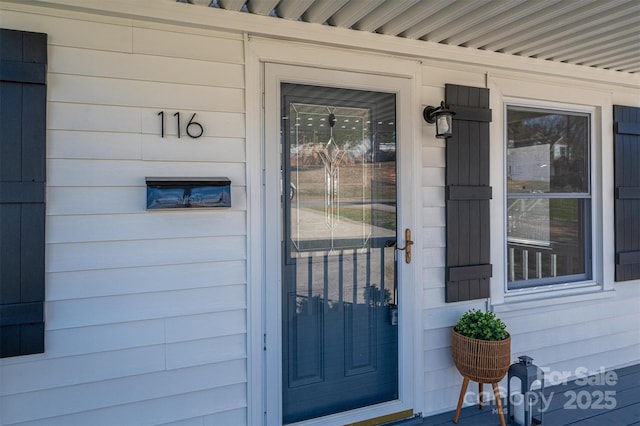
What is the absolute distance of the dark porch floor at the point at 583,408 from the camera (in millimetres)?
2527

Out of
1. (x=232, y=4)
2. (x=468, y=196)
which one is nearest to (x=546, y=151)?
(x=468, y=196)

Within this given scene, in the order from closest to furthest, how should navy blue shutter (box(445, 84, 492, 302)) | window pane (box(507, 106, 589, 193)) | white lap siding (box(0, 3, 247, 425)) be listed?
white lap siding (box(0, 3, 247, 425)), navy blue shutter (box(445, 84, 492, 302)), window pane (box(507, 106, 589, 193))

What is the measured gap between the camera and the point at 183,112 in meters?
2.06

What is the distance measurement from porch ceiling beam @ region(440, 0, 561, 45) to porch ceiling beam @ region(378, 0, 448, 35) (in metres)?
0.26

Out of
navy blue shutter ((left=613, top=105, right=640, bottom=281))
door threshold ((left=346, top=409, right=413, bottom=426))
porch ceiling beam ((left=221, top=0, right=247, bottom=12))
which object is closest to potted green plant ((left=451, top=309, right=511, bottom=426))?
door threshold ((left=346, top=409, right=413, bottom=426))

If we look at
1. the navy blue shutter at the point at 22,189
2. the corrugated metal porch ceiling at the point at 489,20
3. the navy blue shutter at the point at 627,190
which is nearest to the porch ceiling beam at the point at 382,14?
the corrugated metal porch ceiling at the point at 489,20

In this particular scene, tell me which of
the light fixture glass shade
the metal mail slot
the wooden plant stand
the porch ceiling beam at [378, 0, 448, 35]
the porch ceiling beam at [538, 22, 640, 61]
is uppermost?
the porch ceiling beam at [538, 22, 640, 61]

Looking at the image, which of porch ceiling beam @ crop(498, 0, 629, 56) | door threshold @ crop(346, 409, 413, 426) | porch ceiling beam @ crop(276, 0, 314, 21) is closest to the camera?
porch ceiling beam @ crop(276, 0, 314, 21)

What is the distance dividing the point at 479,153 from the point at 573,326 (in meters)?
1.58

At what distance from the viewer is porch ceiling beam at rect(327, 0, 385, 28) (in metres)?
1.98

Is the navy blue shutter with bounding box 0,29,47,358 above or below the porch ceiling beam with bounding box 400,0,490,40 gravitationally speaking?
below

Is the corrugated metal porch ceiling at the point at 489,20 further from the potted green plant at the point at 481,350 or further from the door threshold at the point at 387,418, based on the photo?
the door threshold at the point at 387,418

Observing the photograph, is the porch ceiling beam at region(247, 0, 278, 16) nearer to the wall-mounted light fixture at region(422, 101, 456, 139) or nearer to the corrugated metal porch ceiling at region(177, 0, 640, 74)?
the corrugated metal porch ceiling at region(177, 0, 640, 74)

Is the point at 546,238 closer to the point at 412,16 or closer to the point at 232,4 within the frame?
the point at 412,16
